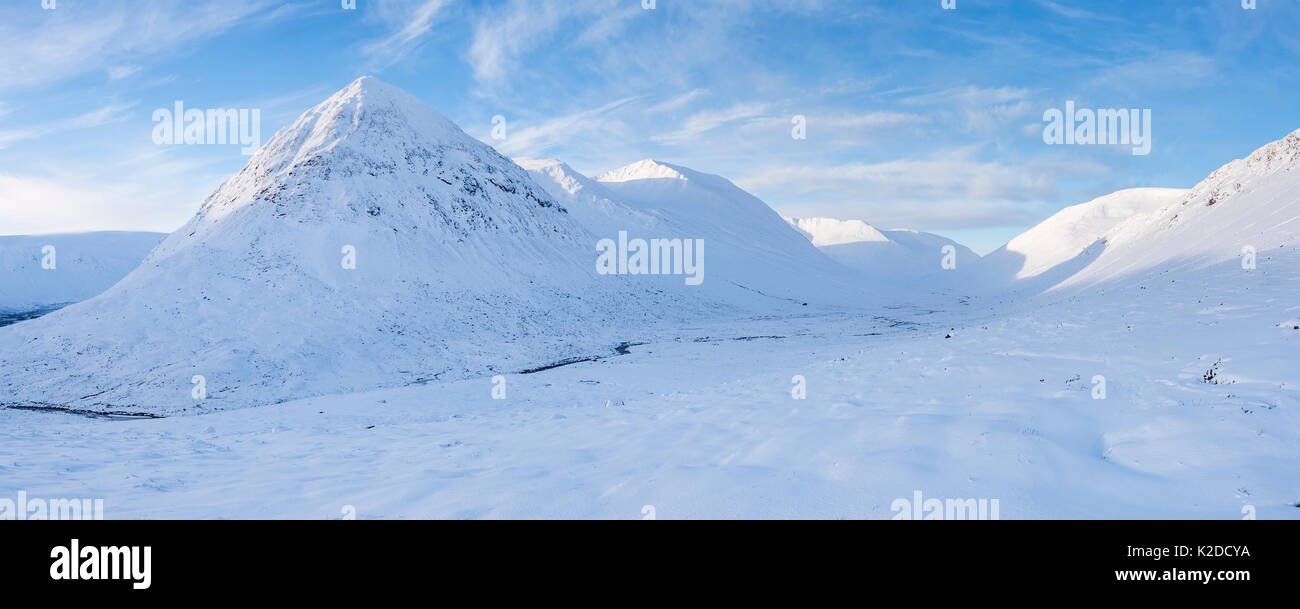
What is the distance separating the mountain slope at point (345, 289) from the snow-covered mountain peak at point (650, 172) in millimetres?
73704

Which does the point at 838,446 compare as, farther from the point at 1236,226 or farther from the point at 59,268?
the point at 59,268

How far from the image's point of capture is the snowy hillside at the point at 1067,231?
134062 mm

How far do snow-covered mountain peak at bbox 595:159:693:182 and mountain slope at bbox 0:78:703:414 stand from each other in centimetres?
7370

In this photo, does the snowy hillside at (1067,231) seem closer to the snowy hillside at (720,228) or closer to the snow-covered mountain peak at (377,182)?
the snowy hillside at (720,228)

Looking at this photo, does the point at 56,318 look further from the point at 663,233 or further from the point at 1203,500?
the point at 663,233

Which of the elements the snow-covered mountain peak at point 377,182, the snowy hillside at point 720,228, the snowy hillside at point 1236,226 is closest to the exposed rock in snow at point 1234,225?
the snowy hillside at point 1236,226

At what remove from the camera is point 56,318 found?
4091cm

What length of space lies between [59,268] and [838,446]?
228m

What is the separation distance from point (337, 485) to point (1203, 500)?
10.3 m

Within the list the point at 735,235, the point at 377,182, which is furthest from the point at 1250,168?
the point at 377,182

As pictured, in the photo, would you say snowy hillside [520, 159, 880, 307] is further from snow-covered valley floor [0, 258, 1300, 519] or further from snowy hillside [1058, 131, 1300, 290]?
snow-covered valley floor [0, 258, 1300, 519]

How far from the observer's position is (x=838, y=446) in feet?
28.5

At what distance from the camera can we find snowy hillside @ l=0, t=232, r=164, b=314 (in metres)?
151

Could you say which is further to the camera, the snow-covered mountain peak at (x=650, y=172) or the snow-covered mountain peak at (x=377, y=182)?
the snow-covered mountain peak at (x=650, y=172)
